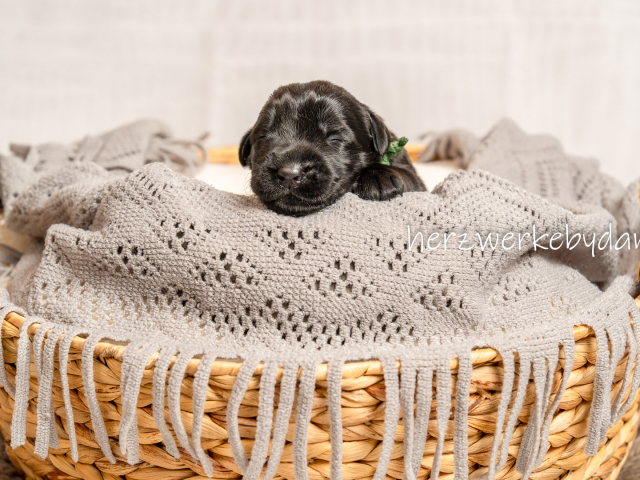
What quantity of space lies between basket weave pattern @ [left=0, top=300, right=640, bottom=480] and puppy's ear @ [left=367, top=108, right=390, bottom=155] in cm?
46

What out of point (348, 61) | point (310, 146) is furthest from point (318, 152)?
point (348, 61)

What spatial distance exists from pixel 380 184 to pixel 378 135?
0.11m

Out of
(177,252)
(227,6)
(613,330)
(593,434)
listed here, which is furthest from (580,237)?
(227,6)

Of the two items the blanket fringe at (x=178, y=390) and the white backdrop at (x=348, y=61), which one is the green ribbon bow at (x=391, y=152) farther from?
the white backdrop at (x=348, y=61)

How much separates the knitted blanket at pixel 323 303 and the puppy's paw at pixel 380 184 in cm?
8

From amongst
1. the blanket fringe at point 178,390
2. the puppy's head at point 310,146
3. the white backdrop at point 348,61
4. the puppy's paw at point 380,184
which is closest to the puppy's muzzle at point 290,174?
the puppy's head at point 310,146

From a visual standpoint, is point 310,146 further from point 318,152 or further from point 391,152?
point 391,152

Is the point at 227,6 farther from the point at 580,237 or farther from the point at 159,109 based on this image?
the point at 580,237

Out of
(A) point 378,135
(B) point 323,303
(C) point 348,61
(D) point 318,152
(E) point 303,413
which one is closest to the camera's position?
(E) point 303,413

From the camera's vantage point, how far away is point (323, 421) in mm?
760

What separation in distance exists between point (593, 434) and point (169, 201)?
0.73m

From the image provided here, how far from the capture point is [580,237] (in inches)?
38.3

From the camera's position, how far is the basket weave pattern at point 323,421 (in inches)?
29.5

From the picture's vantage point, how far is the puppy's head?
933 mm
